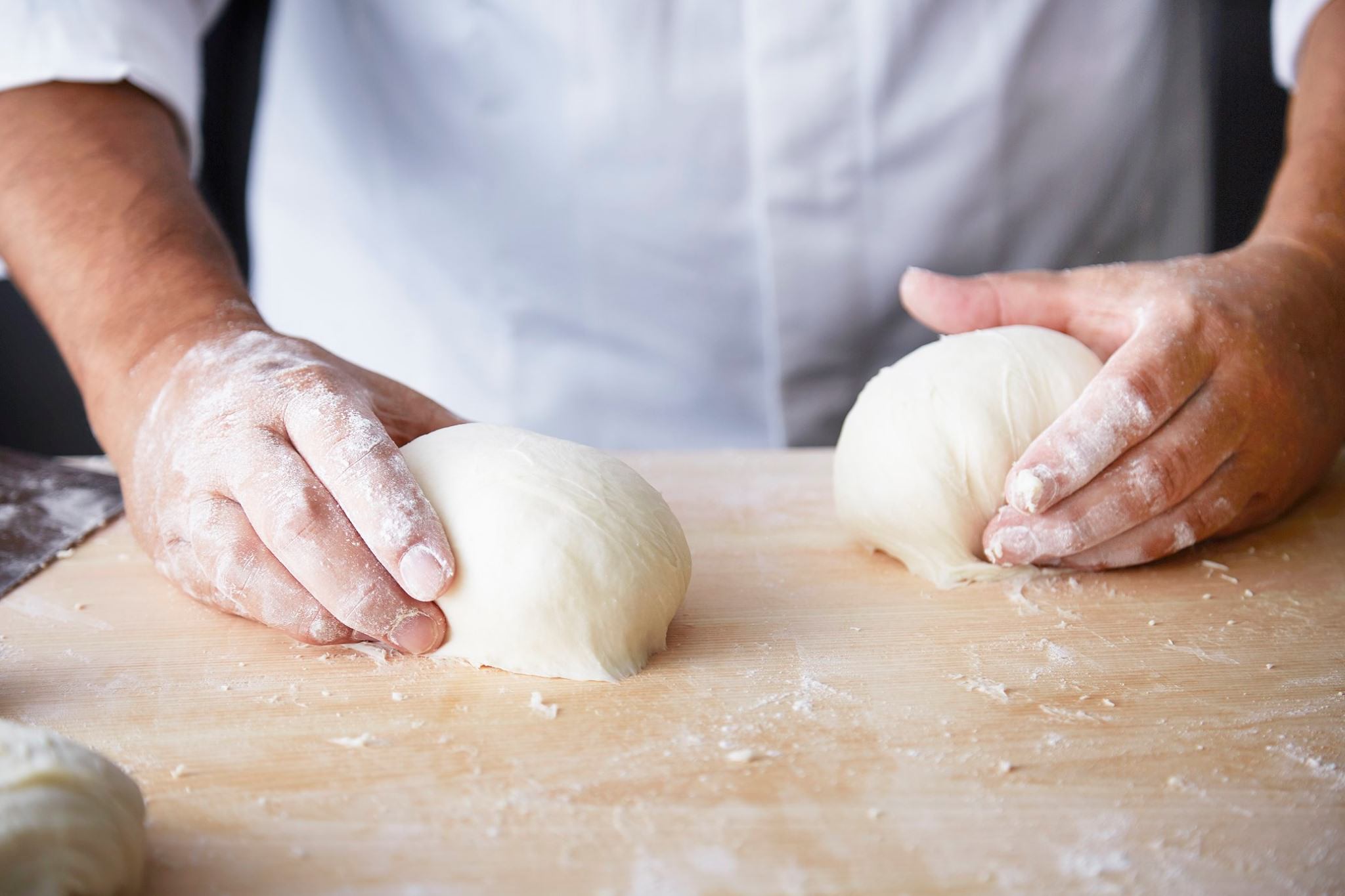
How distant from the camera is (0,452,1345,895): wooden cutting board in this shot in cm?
89

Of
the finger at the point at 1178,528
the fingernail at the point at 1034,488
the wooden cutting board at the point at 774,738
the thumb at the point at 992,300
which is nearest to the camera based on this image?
the wooden cutting board at the point at 774,738

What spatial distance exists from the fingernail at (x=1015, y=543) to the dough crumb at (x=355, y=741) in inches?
31.1

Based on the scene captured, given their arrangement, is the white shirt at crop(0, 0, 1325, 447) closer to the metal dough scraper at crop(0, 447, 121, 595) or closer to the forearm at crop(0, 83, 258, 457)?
the forearm at crop(0, 83, 258, 457)

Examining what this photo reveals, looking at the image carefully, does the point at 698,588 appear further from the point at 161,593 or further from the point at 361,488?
the point at 161,593

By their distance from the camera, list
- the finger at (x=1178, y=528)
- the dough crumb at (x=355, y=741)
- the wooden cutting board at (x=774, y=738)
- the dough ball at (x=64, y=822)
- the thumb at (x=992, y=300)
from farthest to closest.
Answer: the thumb at (x=992, y=300), the finger at (x=1178, y=528), the dough crumb at (x=355, y=741), the wooden cutting board at (x=774, y=738), the dough ball at (x=64, y=822)

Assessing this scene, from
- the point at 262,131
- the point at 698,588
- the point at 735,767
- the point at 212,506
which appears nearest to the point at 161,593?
the point at 212,506

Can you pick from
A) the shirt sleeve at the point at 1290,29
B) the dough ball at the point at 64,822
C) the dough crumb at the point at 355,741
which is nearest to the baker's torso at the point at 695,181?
the shirt sleeve at the point at 1290,29

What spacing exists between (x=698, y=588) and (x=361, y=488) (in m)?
0.47

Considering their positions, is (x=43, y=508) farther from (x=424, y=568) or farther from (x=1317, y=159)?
(x=1317, y=159)

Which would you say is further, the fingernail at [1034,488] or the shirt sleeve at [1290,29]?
the shirt sleeve at [1290,29]

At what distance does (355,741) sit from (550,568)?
0.26m

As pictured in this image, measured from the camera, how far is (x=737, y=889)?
2.80ft

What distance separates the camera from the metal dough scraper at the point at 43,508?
1488 millimetres

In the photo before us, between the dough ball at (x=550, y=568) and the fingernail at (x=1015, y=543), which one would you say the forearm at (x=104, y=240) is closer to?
the dough ball at (x=550, y=568)
